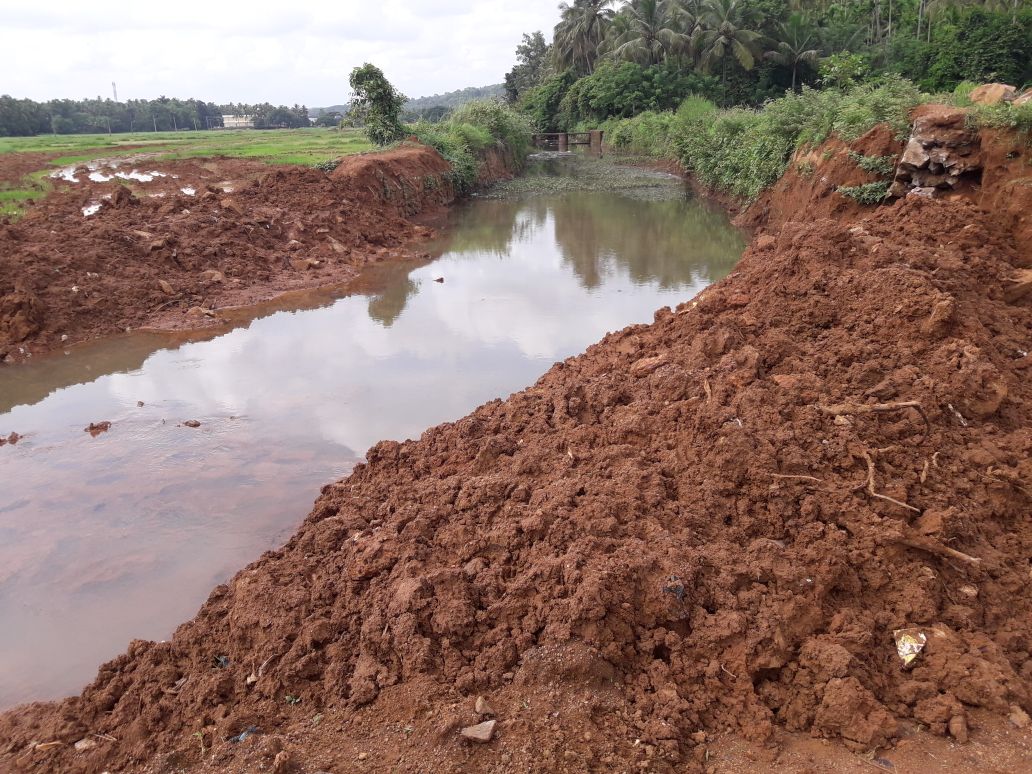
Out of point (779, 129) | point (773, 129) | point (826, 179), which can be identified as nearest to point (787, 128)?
point (779, 129)

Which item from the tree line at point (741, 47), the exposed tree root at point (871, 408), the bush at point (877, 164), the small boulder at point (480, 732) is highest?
the tree line at point (741, 47)

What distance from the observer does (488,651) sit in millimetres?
3240

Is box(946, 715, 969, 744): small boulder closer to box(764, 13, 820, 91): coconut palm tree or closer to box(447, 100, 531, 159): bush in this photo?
box(447, 100, 531, 159): bush

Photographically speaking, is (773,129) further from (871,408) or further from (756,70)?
(756,70)

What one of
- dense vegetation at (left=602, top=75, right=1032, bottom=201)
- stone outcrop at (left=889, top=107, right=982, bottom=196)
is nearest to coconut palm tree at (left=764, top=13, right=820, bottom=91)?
dense vegetation at (left=602, top=75, right=1032, bottom=201)

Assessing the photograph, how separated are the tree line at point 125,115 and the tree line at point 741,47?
3852 centimetres

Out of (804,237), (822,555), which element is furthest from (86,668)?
(804,237)

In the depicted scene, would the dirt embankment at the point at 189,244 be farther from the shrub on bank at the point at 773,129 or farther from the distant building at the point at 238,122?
the distant building at the point at 238,122

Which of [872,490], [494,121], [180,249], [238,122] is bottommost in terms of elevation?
[872,490]

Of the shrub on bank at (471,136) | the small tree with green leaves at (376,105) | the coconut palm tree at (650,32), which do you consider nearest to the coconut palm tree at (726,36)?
the coconut palm tree at (650,32)

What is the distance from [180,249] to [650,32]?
37872 millimetres

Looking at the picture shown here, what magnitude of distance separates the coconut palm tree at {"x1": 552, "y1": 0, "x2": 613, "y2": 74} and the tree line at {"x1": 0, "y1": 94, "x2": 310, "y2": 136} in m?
39.7

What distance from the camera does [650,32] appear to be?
40.6 metres

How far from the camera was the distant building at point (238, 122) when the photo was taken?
243ft
